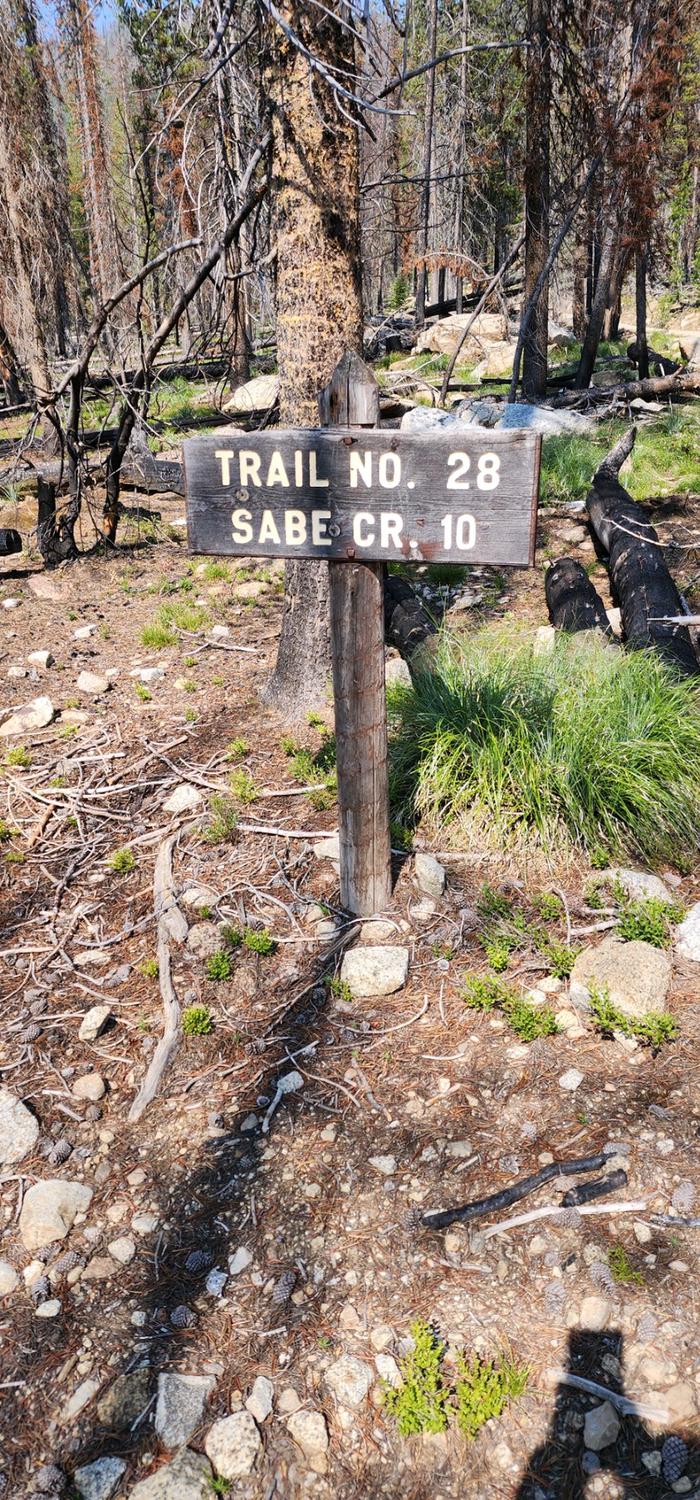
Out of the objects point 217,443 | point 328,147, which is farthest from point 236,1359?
point 328,147

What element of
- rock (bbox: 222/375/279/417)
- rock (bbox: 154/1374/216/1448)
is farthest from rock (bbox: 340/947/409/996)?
rock (bbox: 222/375/279/417)

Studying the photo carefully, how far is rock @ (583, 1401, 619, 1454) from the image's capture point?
6.20ft

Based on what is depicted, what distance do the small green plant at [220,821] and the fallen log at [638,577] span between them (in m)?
2.24

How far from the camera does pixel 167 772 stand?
14.6ft

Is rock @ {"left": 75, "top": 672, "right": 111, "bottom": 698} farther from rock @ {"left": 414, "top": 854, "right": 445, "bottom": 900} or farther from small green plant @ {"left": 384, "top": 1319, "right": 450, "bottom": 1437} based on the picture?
small green plant @ {"left": 384, "top": 1319, "right": 450, "bottom": 1437}

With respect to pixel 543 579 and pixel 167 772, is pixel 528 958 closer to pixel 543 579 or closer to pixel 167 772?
pixel 167 772

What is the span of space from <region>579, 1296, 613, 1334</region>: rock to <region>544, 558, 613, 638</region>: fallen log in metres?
3.92

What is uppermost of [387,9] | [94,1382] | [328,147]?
[387,9]

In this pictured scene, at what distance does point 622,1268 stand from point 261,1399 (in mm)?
887

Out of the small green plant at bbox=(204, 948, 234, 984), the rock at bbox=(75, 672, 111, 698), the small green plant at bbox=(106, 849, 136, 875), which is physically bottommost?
the small green plant at bbox=(204, 948, 234, 984)

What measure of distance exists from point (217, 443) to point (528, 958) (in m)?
1.99

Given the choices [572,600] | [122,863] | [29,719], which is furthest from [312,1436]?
[572,600]

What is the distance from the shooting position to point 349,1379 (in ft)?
6.66

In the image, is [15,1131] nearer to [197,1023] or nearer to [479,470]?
[197,1023]
